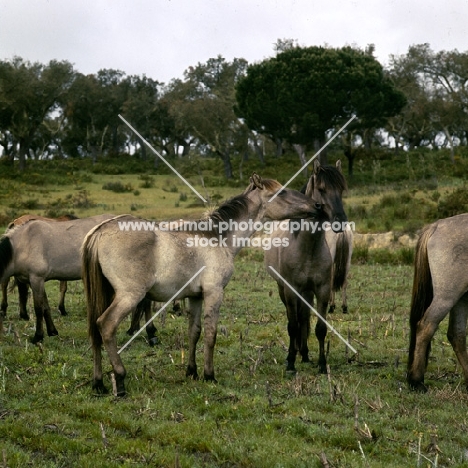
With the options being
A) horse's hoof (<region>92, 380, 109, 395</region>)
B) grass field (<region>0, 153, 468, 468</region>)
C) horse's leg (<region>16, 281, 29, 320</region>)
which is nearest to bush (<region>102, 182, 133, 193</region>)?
grass field (<region>0, 153, 468, 468</region>)

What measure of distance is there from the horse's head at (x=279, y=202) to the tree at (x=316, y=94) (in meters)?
32.0

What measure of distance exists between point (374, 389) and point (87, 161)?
170 ft

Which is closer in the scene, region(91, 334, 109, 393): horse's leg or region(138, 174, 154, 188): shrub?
region(91, 334, 109, 393): horse's leg

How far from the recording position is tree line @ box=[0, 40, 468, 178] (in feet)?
132

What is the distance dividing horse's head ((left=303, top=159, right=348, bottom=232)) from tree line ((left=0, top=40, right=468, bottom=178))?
31667 millimetres

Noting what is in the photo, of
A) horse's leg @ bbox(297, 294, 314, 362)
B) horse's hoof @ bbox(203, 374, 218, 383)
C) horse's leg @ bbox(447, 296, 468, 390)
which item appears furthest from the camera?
horse's leg @ bbox(297, 294, 314, 362)

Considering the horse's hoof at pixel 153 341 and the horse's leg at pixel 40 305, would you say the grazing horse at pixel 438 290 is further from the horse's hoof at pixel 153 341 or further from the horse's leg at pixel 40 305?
the horse's leg at pixel 40 305

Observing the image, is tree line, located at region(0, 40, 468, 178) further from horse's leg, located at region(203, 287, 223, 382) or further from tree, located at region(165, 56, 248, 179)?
horse's leg, located at region(203, 287, 223, 382)

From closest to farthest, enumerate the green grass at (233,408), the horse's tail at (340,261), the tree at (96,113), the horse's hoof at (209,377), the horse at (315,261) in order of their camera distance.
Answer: the green grass at (233,408) → the horse's hoof at (209,377) → the horse at (315,261) → the horse's tail at (340,261) → the tree at (96,113)

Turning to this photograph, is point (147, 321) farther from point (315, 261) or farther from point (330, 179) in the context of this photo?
point (330, 179)

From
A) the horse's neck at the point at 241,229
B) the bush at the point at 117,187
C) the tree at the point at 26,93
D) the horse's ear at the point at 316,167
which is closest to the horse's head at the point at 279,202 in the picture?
the horse's neck at the point at 241,229

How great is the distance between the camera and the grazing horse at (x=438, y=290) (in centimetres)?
696

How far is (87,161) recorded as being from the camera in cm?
5578

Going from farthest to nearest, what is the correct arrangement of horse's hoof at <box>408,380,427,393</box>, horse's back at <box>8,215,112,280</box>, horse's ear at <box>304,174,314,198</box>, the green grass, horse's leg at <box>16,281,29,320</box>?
horse's leg at <box>16,281,29,320</box>
horse's back at <box>8,215,112,280</box>
horse's ear at <box>304,174,314,198</box>
horse's hoof at <box>408,380,427,393</box>
the green grass
